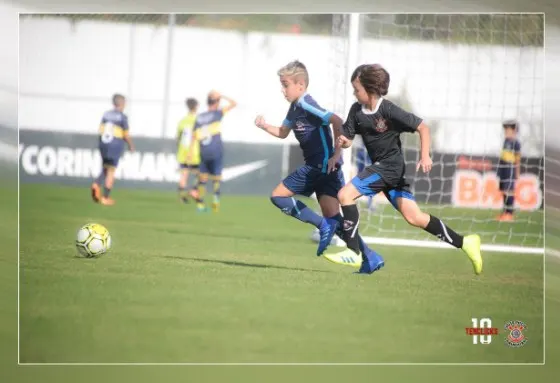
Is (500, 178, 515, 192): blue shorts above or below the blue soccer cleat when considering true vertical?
above

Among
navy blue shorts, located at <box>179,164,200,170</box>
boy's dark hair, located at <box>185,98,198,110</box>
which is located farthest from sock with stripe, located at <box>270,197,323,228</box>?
navy blue shorts, located at <box>179,164,200,170</box>

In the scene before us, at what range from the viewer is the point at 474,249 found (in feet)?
21.4

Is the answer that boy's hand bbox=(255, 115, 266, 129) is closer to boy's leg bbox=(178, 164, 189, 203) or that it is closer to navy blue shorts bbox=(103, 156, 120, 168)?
navy blue shorts bbox=(103, 156, 120, 168)

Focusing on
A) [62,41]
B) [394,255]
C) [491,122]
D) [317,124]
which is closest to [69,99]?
[62,41]

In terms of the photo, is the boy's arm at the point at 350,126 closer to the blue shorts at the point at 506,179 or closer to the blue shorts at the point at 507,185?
the blue shorts at the point at 506,179

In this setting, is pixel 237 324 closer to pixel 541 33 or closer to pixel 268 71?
pixel 268 71

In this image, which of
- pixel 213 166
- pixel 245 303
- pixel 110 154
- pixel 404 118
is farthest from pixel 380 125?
pixel 213 166

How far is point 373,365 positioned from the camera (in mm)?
6117

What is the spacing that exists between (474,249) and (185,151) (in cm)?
271

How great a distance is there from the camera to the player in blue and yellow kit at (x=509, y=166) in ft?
22.6

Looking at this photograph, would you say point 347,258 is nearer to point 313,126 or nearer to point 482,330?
point 313,126

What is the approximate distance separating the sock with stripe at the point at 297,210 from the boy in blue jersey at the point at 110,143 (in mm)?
1046

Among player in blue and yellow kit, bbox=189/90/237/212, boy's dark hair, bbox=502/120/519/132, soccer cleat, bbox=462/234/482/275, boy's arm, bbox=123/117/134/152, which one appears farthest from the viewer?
player in blue and yellow kit, bbox=189/90/237/212

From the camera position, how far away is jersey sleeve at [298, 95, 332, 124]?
6.67 meters
